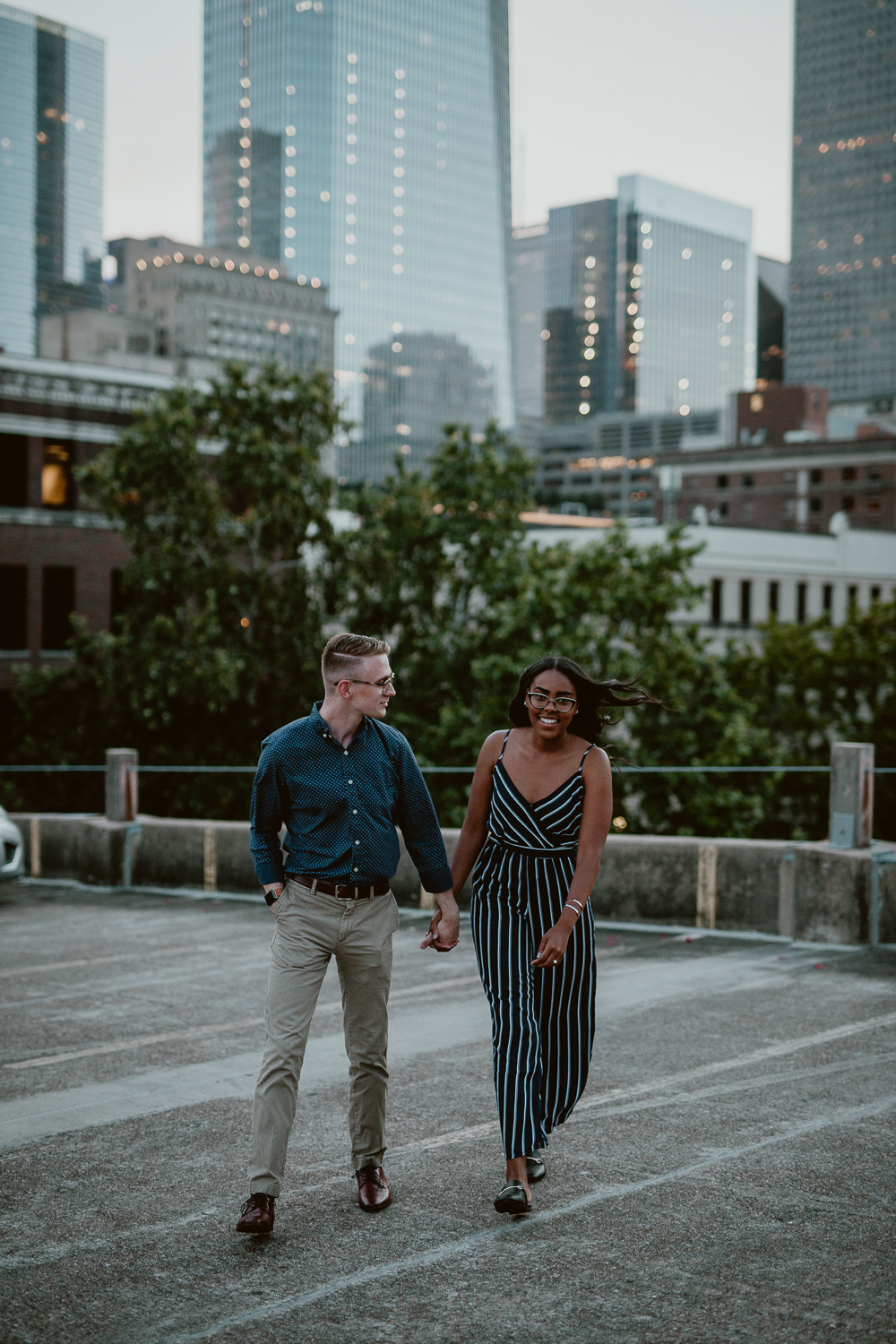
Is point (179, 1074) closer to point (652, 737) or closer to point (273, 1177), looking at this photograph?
point (273, 1177)

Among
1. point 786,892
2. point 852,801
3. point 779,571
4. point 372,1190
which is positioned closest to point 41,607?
point 786,892

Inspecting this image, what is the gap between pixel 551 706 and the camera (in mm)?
4727

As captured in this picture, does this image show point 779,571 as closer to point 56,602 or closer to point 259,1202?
point 56,602

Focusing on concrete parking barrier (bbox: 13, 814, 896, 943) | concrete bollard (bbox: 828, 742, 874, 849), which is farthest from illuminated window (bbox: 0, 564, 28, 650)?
concrete bollard (bbox: 828, 742, 874, 849)

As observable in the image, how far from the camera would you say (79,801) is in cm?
4056

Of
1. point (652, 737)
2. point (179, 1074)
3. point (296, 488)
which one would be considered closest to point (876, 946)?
point (179, 1074)

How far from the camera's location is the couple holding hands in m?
4.53

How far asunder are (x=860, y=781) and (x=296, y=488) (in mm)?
26965

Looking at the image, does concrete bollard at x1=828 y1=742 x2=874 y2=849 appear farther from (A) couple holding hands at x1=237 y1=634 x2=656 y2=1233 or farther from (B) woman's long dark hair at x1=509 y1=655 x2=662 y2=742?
(A) couple holding hands at x1=237 y1=634 x2=656 y2=1233

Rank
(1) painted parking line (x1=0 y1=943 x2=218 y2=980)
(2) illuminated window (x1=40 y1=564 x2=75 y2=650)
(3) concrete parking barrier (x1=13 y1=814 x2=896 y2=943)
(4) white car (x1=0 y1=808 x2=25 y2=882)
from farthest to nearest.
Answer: (2) illuminated window (x1=40 y1=564 x2=75 y2=650), (4) white car (x1=0 y1=808 x2=25 y2=882), (3) concrete parking barrier (x1=13 y1=814 x2=896 y2=943), (1) painted parking line (x1=0 y1=943 x2=218 y2=980)

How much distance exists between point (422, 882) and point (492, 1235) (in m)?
1.10

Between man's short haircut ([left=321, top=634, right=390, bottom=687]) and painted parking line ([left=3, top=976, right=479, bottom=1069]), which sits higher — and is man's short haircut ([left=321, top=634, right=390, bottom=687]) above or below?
above

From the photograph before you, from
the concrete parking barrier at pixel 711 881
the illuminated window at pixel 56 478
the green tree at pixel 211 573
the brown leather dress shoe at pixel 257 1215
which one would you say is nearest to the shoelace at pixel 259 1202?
the brown leather dress shoe at pixel 257 1215

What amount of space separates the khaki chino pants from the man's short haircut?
0.70 meters
